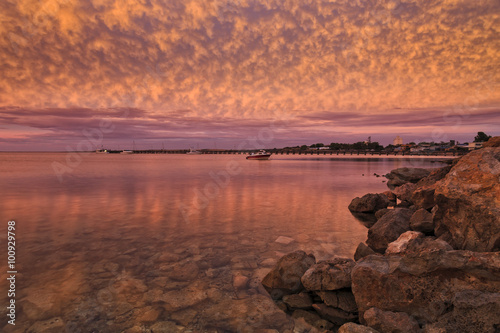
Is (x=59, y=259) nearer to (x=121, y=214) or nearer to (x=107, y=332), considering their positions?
(x=107, y=332)

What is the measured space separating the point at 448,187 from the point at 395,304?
452 cm

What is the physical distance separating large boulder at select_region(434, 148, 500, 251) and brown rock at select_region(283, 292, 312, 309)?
174 inches

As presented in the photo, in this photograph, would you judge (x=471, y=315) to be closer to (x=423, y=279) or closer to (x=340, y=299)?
(x=423, y=279)

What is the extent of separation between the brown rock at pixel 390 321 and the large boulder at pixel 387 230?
14.7 ft

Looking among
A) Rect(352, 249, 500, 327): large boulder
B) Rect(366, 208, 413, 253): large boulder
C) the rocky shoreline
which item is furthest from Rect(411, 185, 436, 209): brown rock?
Rect(352, 249, 500, 327): large boulder

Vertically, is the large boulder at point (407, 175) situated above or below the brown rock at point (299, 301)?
above

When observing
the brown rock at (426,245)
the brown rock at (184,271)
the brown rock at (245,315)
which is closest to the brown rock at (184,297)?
the brown rock at (245,315)

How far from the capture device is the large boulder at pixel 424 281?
15.9ft

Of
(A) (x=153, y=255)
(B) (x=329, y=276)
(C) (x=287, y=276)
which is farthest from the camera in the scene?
(A) (x=153, y=255)

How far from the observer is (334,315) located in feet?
17.7

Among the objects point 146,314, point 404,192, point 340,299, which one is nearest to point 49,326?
point 146,314

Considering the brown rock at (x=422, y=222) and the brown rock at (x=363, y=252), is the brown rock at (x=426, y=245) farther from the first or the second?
the brown rock at (x=422, y=222)

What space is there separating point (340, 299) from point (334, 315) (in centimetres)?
34

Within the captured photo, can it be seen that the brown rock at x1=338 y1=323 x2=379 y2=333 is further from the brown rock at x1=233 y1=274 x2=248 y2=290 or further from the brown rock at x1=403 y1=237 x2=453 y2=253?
the brown rock at x1=233 y1=274 x2=248 y2=290
